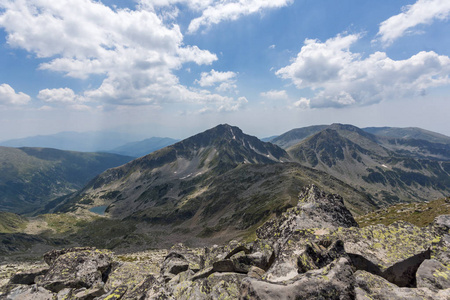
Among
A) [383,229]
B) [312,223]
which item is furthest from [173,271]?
[383,229]

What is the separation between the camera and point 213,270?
16.1m

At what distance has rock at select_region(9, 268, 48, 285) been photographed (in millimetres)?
22625

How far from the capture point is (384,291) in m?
9.59

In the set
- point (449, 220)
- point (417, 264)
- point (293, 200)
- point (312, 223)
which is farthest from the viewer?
point (293, 200)

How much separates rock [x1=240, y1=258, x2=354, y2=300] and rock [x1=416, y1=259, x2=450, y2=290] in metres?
3.25

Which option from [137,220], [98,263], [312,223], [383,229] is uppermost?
[383,229]

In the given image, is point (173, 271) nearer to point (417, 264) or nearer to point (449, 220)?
point (417, 264)

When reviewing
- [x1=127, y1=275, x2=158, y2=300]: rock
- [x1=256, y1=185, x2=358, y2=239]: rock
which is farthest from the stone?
[x1=256, y1=185, x2=358, y2=239]: rock

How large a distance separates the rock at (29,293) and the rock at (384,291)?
21805 mm

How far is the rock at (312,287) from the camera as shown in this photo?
9.44 meters

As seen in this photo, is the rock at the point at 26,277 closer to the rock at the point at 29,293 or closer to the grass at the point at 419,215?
the rock at the point at 29,293

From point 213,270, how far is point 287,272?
21.6 ft

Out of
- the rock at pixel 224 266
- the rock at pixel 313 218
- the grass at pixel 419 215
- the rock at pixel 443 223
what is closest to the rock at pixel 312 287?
the rock at pixel 224 266

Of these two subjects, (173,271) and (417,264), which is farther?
(173,271)
